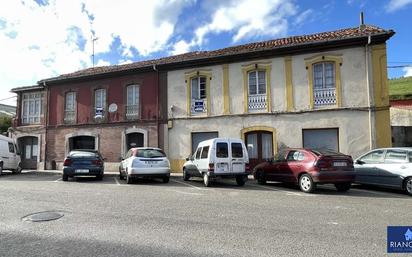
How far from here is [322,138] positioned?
669 inches

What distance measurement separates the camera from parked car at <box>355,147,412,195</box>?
10883 millimetres

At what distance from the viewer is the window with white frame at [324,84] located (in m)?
16.9

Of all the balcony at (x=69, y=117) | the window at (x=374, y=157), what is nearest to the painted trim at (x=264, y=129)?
the window at (x=374, y=157)

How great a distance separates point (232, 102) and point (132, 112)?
21.1 feet

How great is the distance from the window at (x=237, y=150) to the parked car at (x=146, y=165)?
9.57 feet

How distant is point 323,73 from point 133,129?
441 inches

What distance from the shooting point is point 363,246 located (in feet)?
16.9

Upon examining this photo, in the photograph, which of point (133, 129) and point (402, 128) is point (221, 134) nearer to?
point (133, 129)

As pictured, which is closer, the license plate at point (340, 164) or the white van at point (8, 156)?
the license plate at point (340, 164)

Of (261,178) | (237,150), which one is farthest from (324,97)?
(237,150)

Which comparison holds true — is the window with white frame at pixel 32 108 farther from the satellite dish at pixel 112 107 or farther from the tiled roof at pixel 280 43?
the satellite dish at pixel 112 107

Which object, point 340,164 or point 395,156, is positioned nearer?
point 340,164

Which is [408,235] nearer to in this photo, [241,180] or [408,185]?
[408,185]

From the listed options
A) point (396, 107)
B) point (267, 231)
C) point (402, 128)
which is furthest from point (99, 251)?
point (396, 107)
